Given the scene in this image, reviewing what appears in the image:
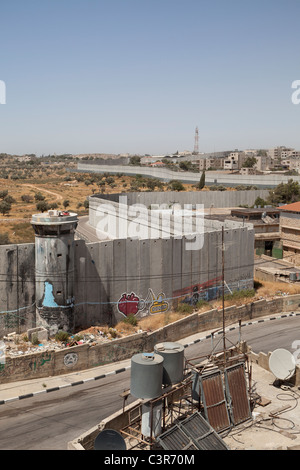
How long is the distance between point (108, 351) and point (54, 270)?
484 cm

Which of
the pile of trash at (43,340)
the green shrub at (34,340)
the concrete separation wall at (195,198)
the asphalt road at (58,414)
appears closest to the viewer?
the asphalt road at (58,414)

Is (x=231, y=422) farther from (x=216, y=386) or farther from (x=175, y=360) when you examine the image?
(x=175, y=360)

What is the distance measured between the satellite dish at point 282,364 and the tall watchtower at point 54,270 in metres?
10.5

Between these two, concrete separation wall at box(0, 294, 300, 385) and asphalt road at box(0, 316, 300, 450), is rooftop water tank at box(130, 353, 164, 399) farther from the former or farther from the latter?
concrete separation wall at box(0, 294, 300, 385)

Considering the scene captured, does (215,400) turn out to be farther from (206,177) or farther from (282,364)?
(206,177)

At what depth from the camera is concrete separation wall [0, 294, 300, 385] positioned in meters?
20.1

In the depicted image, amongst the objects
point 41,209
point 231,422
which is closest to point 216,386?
point 231,422

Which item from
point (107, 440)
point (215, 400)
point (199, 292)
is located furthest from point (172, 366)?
point (199, 292)

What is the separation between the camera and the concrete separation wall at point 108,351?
20.1 m

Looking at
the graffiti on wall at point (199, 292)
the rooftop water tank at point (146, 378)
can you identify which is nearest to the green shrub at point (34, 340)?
the rooftop water tank at point (146, 378)

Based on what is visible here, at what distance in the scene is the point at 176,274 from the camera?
96.2 ft

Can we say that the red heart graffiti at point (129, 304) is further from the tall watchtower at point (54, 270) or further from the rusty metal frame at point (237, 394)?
the rusty metal frame at point (237, 394)

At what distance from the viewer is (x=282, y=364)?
742 inches
